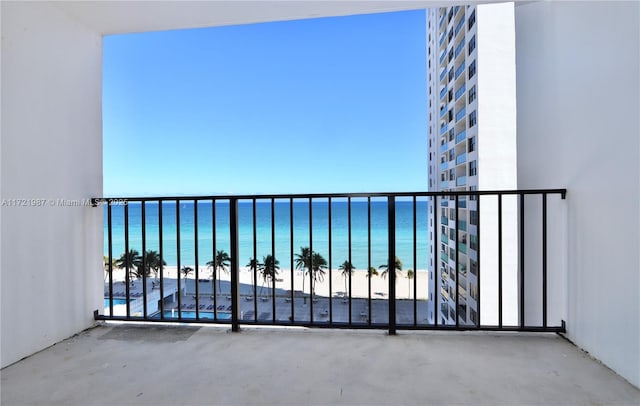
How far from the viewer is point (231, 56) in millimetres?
11273

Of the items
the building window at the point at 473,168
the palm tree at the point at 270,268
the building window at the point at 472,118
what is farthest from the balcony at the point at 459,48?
the palm tree at the point at 270,268

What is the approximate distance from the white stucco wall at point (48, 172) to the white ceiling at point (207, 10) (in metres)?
0.14

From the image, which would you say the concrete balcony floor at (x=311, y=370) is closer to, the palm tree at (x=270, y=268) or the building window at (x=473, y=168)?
the palm tree at (x=270, y=268)

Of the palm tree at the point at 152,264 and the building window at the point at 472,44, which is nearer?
the palm tree at the point at 152,264

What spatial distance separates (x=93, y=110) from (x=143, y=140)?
17105mm

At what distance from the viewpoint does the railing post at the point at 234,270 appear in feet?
5.50

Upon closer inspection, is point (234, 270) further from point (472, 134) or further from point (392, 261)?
point (472, 134)

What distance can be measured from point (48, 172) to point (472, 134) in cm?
1226

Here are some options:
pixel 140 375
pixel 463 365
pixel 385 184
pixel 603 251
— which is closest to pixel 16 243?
pixel 140 375

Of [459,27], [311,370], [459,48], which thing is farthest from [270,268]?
[459,27]

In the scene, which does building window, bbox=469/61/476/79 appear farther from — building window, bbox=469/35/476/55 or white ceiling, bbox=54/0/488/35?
white ceiling, bbox=54/0/488/35

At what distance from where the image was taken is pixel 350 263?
183cm

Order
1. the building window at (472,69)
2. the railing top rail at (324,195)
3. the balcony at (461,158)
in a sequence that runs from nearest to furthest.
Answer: the railing top rail at (324,195), the building window at (472,69), the balcony at (461,158)

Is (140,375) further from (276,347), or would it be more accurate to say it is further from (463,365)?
(463,365)
